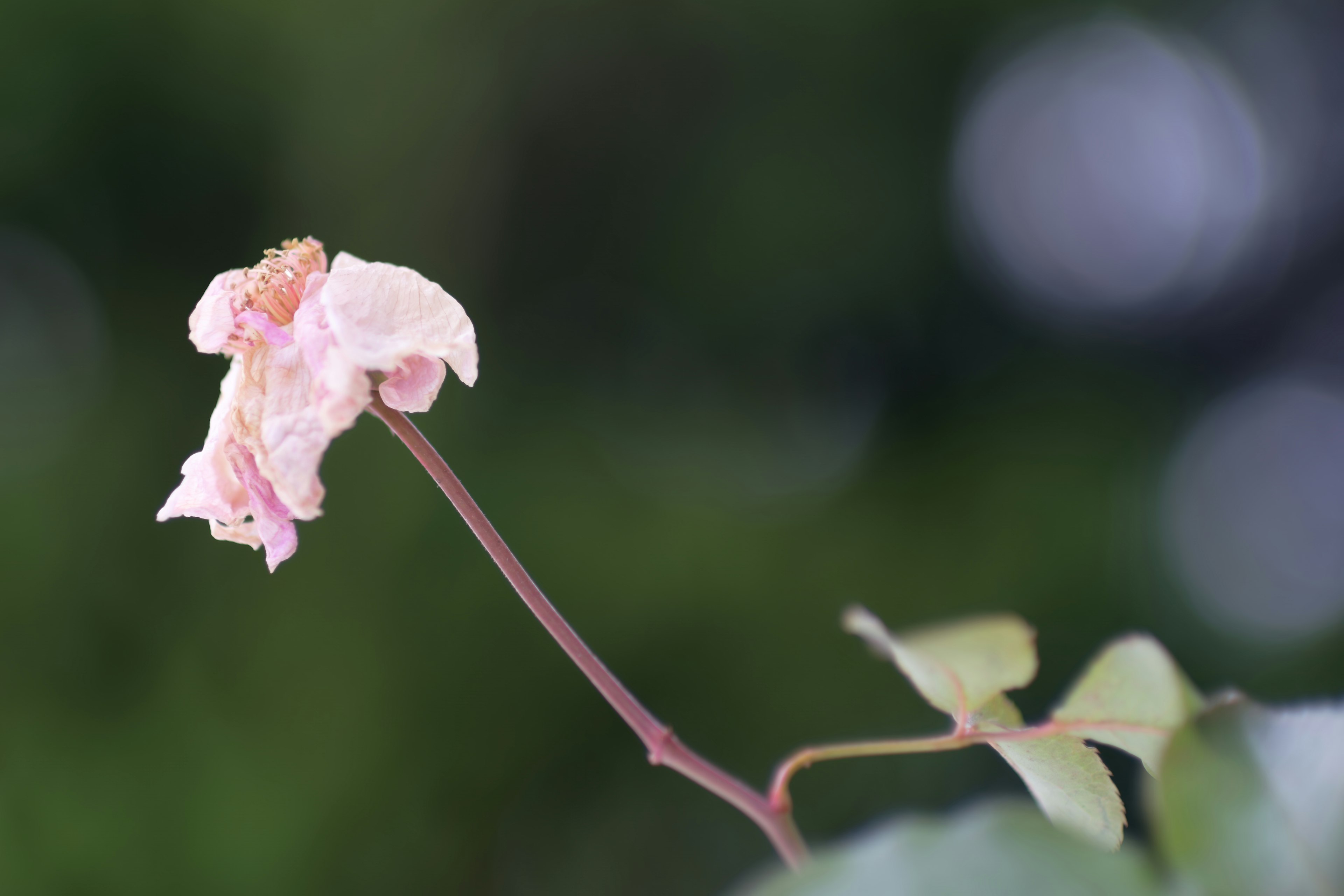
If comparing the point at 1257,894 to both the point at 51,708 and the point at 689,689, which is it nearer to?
the point at 689,689

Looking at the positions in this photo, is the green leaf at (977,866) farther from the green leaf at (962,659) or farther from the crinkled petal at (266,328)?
the crinkled petal at (266,328)

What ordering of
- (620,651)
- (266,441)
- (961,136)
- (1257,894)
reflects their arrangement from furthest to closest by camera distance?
(961,136), (620,651), (266,441), (1257,894)

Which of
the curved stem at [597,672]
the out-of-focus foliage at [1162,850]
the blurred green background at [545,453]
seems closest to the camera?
the out-of-focus foliage at [1162,850]

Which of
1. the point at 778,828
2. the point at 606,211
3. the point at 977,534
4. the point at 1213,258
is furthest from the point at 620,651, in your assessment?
the point at 1213,258

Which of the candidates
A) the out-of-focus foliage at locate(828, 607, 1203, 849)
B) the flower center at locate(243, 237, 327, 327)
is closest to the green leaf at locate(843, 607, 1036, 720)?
the out-of-focus foliage at locate(828, 607, 1203, 849)

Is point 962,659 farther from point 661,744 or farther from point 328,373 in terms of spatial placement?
point 328,373

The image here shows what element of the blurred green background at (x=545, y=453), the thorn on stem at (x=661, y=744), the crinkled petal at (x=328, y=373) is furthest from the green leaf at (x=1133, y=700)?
the blurred green background at (x=545, y=453)

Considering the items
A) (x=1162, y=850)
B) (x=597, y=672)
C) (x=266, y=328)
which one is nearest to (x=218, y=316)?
(x=266, y=328)
